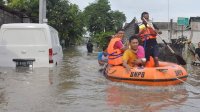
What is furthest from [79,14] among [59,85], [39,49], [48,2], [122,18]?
[59,85]

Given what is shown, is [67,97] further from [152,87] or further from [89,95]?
[152,87]

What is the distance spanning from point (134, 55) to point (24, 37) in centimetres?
438

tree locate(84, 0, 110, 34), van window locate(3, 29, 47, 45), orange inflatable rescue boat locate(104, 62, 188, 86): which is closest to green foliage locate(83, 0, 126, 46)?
tree locate(84, 0, 110, 34)

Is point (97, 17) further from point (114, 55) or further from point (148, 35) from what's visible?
point (148, 35)

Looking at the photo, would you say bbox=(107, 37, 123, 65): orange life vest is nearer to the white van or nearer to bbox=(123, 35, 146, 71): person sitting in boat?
bbox=(123, 35, 146, 71): person sitting in boat

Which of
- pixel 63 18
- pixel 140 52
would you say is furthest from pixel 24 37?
pixel 63 18

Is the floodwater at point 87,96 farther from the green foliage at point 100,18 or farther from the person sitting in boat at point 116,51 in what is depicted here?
the green foliage at point 100,18

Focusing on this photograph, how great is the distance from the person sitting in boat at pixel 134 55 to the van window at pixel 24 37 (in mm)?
3727

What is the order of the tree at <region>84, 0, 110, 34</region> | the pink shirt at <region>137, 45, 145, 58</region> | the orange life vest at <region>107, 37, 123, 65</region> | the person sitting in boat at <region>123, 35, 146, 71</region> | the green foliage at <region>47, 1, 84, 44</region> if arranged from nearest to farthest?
the person sitting in boat at <region>123, 35, 146, 71</region>, the pink shirt at <region>137, 45, 145, 58</region>, the orange life vest at <region>107, 37, 123, 65</region>, the green foliage at <region>47, 1, 84, 44</region>, the tree at <region>84, 0, 110, 34</region>

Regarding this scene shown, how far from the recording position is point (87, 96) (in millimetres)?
10211

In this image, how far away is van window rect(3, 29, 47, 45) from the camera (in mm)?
15461

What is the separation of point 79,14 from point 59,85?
4724 centimetres

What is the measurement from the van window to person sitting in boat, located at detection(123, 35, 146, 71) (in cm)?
373

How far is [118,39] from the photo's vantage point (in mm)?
14445
